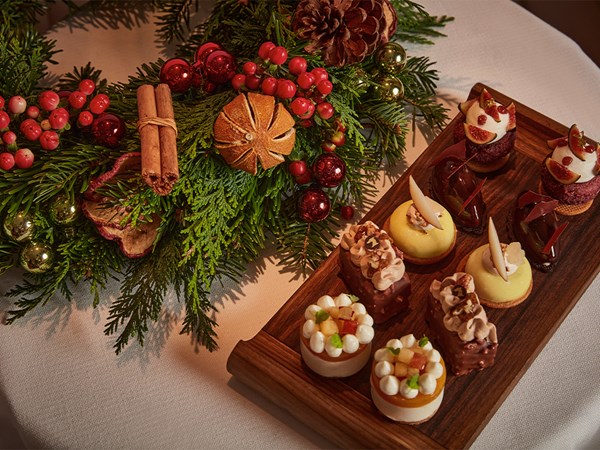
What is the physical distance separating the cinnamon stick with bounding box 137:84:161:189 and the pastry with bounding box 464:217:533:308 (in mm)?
475

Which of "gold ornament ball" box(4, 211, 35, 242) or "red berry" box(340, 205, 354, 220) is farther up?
"red berry" box(340, 205, 354, 220)

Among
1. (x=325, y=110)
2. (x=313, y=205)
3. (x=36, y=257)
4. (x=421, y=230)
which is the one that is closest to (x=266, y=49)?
(x=325, y=110)

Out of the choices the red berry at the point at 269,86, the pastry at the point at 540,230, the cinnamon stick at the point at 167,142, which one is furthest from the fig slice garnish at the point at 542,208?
the cinnamon stick at the point at 167,142

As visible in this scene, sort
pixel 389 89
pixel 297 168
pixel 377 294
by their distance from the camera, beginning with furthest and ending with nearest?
pixel 389 89 < pixel 297 168 < pixel 377 294

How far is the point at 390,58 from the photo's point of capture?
129cm

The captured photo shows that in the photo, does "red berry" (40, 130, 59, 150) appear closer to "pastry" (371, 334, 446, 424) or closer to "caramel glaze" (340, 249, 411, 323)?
"caramel glaze" (340, 249, 411, 323)

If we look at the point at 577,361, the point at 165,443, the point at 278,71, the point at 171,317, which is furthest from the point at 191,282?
the point at 577,361

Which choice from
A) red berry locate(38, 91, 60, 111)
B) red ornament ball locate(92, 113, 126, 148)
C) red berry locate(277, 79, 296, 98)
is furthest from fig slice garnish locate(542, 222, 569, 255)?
red berry locate(38, 91, 60, 111)

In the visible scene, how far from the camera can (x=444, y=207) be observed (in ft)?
3.96

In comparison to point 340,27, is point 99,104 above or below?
below

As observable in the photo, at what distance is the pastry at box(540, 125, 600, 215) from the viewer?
116cm

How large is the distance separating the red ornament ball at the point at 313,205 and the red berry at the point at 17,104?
0.44m

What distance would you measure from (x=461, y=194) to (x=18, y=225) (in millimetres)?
665

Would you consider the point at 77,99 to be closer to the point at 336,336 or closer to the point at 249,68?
the point at 249,68
